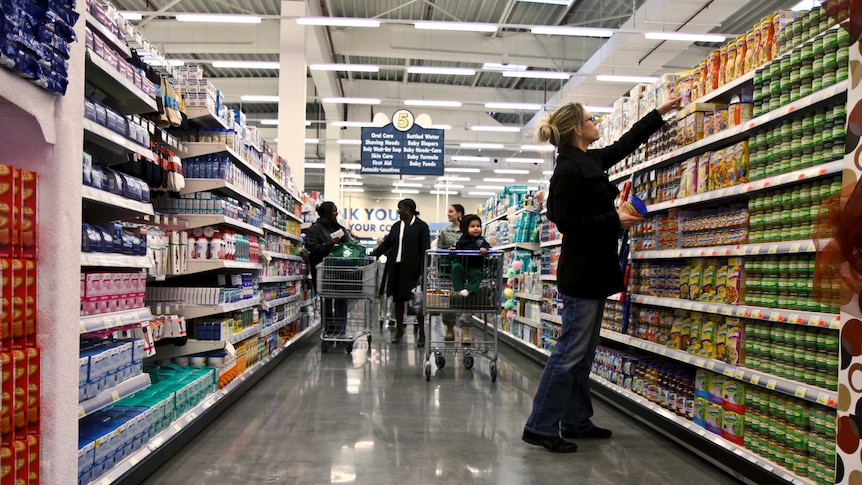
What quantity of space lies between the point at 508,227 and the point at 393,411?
174 inches

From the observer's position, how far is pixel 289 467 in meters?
2.87

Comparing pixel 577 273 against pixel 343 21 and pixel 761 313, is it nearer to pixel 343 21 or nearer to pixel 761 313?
pixel 761 313

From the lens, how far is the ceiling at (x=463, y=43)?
1043 centimetres

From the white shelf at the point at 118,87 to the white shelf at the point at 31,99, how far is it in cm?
63

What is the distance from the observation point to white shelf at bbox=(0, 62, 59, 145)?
1559 millimetres

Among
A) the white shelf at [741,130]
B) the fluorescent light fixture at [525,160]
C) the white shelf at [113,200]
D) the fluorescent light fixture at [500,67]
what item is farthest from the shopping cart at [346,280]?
the fluorescent light fixture at [525,160]

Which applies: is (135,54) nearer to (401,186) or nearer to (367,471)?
(367,471)

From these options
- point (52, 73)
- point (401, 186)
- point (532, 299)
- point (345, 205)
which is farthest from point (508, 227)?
point (345, 205)

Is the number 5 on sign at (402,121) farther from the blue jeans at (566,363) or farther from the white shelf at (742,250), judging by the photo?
the blue jeans at (566,363)

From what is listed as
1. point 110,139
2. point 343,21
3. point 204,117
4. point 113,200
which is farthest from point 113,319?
point 343,21

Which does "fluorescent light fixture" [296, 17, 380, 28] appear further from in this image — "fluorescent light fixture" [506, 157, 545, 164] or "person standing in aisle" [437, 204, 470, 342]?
"fluorescent light fixture" [506, 157, 545, 164]

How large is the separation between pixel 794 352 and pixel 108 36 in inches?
127

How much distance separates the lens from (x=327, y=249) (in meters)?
7.32

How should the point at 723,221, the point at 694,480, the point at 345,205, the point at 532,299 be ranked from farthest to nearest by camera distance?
the point at 345,205, the point at 532,299, the point at 723,221, the point at 694,480
